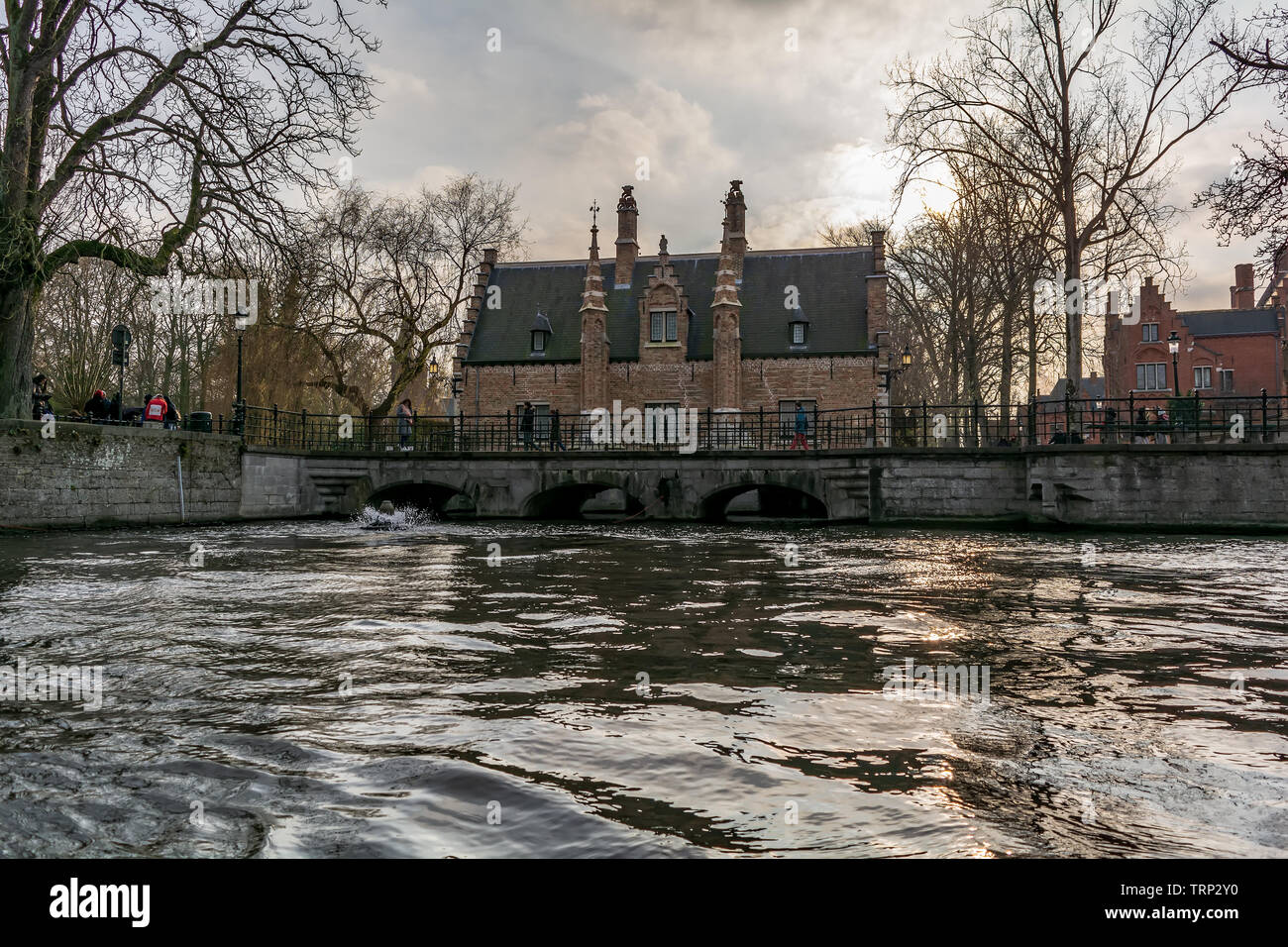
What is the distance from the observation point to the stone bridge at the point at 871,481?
18.3 m

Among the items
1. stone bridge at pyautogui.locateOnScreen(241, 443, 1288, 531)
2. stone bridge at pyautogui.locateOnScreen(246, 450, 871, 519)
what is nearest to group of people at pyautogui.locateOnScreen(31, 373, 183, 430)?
stone bridge at pyautogui.locateOnScreen(241, 443, 1288, 531)

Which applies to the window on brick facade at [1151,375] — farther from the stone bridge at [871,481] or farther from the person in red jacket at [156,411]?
the person in red jacket at [156,411]

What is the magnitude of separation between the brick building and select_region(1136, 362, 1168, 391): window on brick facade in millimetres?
24590

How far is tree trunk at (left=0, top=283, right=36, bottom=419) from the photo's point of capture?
1633cm

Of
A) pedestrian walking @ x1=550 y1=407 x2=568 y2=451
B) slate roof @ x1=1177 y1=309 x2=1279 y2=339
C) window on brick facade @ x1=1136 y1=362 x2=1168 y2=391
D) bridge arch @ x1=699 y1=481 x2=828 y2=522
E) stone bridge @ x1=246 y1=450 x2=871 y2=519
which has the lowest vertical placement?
bridge arch @ x1=699 y1=481 x2=828 y2=522

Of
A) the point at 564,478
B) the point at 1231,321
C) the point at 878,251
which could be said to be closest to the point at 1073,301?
the point at 878,251

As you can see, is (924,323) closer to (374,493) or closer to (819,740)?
(374,493)

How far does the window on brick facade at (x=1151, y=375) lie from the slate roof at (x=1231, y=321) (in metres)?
4.00

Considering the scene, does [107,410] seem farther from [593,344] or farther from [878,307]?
[878,307]

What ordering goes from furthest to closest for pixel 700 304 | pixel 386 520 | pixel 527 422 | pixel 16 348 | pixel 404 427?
pixel 700 304 → pixel 527 422 → pixel 404 427 → pixel 386 520 → pixel 16 348

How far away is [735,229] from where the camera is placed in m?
37.7

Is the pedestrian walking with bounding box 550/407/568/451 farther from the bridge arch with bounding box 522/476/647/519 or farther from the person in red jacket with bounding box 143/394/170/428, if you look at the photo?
the person in red jacket with bounding box 143/394/170/428

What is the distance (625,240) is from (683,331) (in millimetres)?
6221
